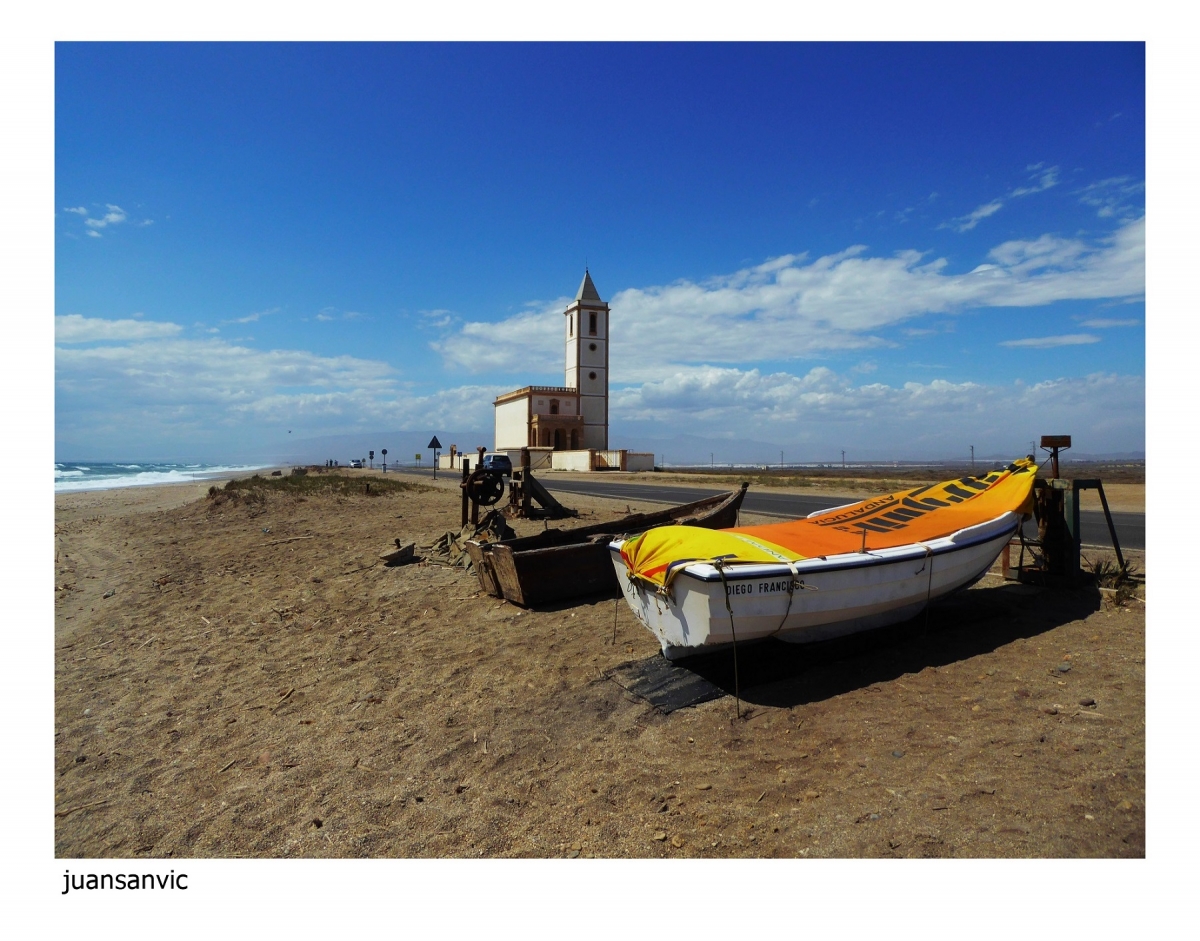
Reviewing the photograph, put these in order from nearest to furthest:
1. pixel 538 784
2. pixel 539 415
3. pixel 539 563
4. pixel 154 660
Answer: pixel 538 784
pixel 154 660
pixel 539 563
pixel 539 415

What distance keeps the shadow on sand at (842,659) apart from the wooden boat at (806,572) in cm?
21

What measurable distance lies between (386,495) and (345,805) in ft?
70.8

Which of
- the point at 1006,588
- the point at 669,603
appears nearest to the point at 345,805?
the point at 669,603

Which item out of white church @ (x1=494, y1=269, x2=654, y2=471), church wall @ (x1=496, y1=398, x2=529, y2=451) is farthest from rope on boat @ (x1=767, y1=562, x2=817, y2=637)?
church wall @ (x1=496, y1=398, x2=529, y2=451)

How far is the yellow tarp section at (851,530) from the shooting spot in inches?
218

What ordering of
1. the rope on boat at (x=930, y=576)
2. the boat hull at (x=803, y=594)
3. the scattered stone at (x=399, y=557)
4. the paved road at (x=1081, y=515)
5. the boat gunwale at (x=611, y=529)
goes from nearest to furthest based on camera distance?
the boat hull at (x=803, y=594) < the rope on boat at (x=930, y=576) < the boat gunwale at (x=611, y=529) < the scattered stone at (x=399, y=557) < the paved road at (x=1081, y=515)

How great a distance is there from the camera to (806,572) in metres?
5.31

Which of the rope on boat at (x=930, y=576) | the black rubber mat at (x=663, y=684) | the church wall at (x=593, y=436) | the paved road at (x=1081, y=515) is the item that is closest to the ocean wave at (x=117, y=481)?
the church wall at (x=593, y=436)

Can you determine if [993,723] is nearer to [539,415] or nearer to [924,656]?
[924,656]

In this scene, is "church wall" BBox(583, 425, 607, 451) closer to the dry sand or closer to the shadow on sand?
the dry sand

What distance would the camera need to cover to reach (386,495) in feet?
81.8

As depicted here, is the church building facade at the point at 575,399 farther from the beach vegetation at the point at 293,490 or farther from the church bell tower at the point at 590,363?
the beach vegetation at the point at 293,490

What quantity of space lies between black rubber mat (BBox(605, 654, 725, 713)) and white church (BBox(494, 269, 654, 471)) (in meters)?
54.0

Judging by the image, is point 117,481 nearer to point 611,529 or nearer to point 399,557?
point 399,557
